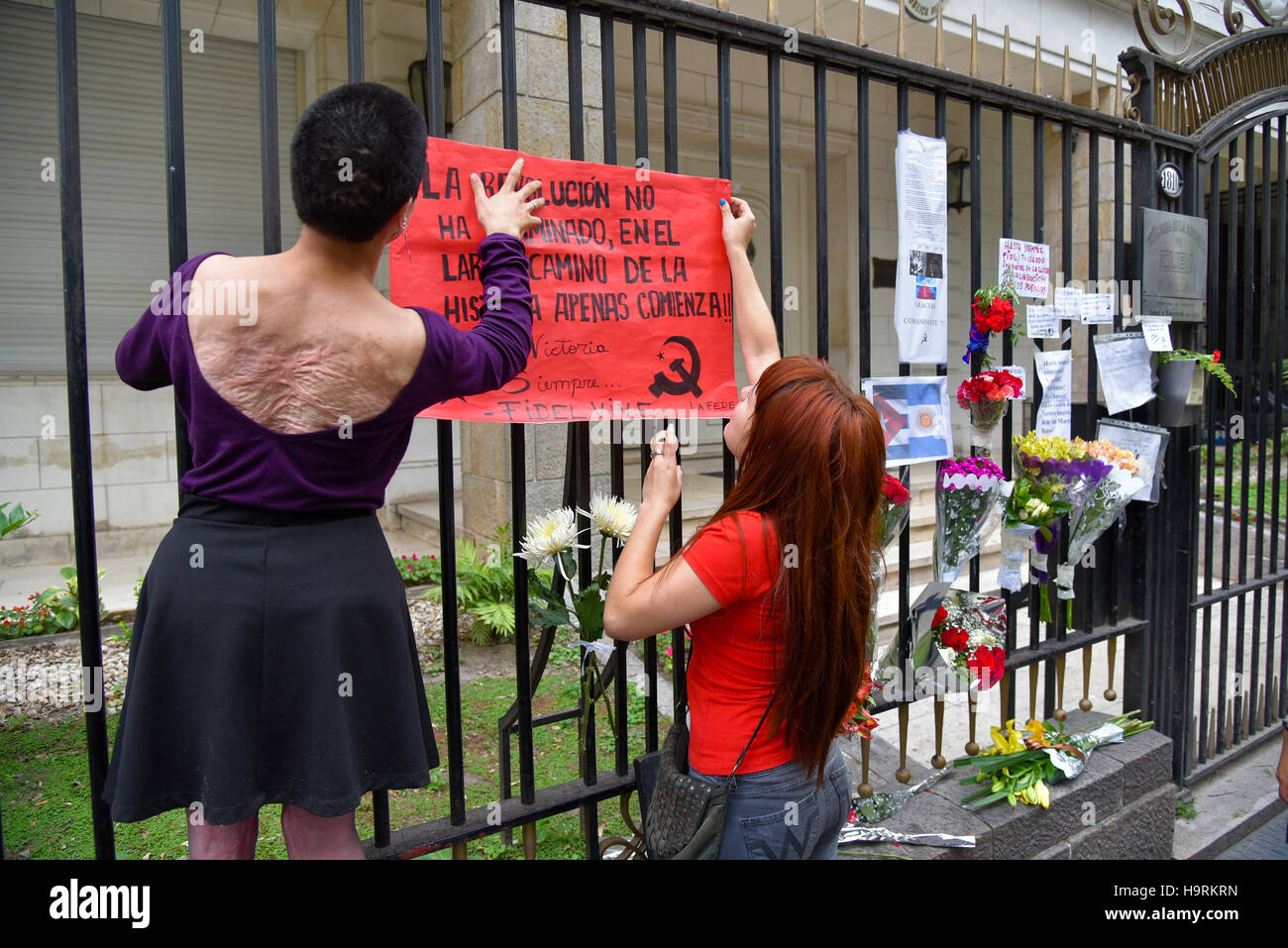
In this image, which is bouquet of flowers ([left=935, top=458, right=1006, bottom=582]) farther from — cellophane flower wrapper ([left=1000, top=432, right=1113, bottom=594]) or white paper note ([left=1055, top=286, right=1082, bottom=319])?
white paper note ([left=1055, top=286, right=1082, bottom=319])

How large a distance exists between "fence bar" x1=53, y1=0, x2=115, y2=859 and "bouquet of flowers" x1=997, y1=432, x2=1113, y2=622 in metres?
2.72

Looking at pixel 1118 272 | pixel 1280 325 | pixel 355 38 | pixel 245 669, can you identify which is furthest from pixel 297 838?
pixel 1280 325

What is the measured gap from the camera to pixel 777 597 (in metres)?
1.79

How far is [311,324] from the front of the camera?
4.92 ft

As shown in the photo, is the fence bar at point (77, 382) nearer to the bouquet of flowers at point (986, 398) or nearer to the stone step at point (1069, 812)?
the stone step at point (1069, 812)

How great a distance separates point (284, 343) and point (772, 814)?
1401 millimetres

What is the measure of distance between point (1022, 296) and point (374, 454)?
2492 millimetres

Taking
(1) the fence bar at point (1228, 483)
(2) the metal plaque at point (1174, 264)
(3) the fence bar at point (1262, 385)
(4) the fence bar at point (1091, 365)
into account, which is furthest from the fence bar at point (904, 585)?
(3) the fence bar at point (1262, 385)

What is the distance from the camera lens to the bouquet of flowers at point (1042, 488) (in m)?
2.96

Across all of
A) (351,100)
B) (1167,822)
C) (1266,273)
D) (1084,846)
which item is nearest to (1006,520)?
(1084,846)

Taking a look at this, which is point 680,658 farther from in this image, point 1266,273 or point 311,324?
point 1266,273

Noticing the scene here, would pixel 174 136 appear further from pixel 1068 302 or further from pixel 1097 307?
pixel 1097 307

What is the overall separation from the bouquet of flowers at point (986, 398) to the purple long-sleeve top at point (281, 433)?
1787 mm
